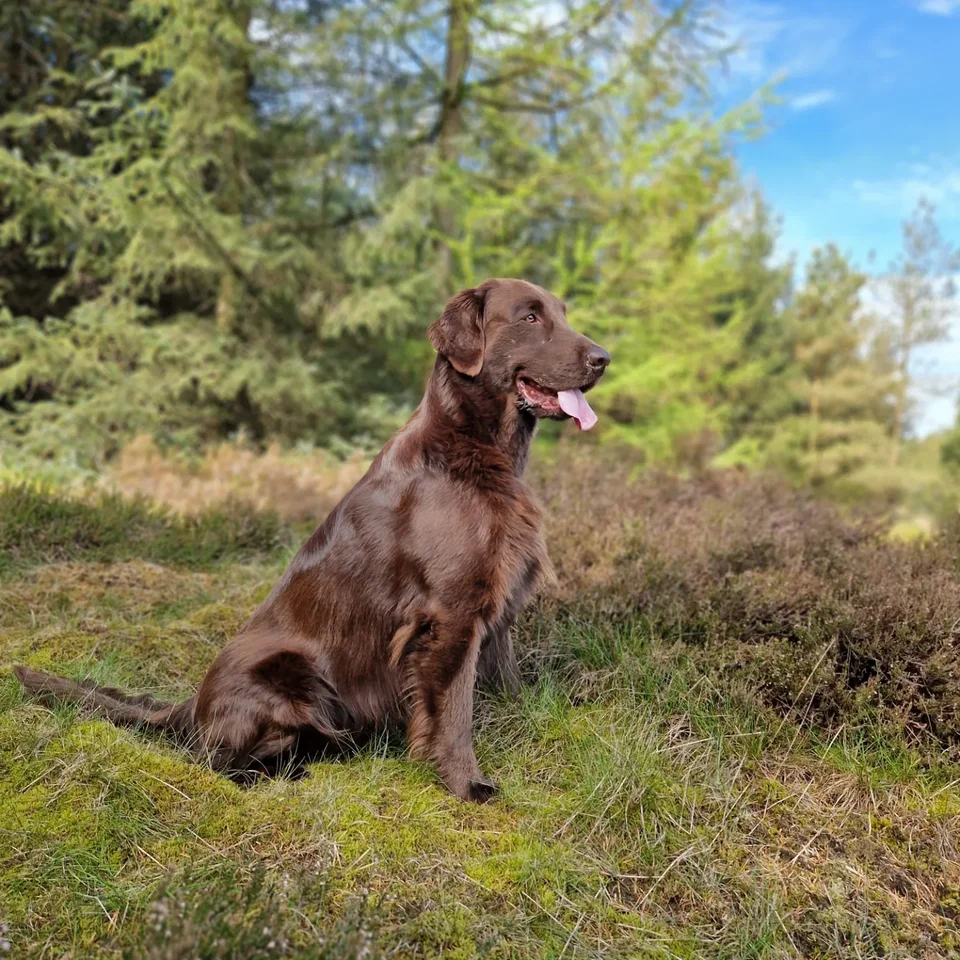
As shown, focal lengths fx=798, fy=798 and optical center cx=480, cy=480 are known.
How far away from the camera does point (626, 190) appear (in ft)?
36.8

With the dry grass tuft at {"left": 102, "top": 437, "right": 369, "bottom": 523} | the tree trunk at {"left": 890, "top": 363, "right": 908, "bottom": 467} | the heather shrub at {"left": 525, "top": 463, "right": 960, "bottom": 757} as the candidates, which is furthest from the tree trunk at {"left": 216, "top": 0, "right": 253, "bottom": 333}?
the tree trunk at {"left": 890, "top": 363, "right": 908, "bottom": 467}

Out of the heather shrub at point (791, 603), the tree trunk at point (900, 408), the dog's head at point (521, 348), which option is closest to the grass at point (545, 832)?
the heather shrub at point (791, 603)

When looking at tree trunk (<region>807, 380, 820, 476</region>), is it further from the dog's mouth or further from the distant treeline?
the dog's mouth

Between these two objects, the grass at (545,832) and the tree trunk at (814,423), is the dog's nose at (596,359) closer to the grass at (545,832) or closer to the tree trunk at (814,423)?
the grass at (545,832)

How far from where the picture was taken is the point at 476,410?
2850 millimetres

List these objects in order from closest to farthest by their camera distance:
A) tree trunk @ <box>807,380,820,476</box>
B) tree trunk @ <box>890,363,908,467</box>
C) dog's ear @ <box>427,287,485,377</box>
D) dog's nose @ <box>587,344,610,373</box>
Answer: dog's nose @ <box>587,344,610,373</box>
dog's ear @ <box>427,287,485,377</box>
tree trunk @ <box>807,380,820,476</box>
tree trunk @ <box>890,363,908,467</box>

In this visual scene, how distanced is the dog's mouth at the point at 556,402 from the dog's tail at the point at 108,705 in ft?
5.28

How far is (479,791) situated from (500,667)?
1.89 feet

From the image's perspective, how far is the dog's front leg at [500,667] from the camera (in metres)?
2.95

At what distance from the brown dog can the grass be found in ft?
0.55

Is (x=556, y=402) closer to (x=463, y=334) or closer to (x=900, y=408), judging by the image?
(x=463, y=334)

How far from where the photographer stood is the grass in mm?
1964

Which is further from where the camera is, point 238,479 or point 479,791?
point 238,479

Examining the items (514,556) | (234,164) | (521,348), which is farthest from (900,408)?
(514,556)
